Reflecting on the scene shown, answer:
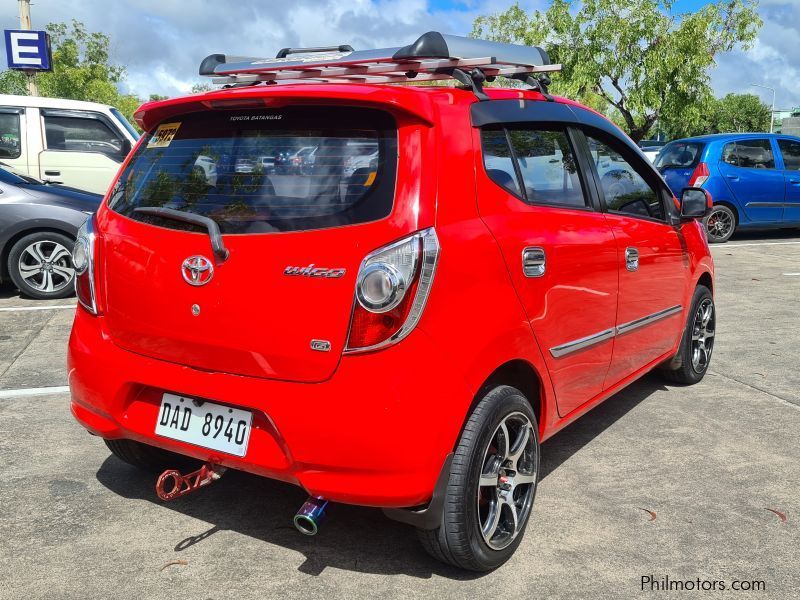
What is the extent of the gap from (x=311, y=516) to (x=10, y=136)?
9732 mm

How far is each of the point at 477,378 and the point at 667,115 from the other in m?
27.3

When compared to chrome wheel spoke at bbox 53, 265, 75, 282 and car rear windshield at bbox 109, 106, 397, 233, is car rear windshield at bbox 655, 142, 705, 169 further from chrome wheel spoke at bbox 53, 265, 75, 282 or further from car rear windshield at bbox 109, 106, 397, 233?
car rear windshield at bbox 109, 106, 397, 233

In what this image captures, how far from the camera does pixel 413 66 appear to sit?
307 cm

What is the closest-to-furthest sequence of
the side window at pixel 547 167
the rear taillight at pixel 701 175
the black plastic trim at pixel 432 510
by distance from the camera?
the black plastic trim at pixel 432 510 < the side window at pixel 547 167 < the rear taillight at pixel 701 175

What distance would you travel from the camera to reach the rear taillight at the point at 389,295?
2.45m

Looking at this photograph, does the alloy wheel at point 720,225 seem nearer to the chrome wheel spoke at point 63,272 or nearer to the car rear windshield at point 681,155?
the car rear windshield at point 681,155

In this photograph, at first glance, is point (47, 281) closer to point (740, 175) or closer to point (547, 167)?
point (547, 167)

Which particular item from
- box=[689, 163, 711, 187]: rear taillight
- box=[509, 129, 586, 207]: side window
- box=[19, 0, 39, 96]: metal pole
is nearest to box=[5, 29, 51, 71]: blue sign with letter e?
box=[19, 0, 39, 96]: metal pole

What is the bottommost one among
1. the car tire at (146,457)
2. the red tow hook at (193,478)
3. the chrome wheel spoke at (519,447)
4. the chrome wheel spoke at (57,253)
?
the car tire at (146,457)

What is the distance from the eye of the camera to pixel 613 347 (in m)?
3.75

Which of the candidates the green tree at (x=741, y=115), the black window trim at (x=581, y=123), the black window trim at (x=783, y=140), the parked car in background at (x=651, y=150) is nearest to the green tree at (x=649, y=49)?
the parked car in background at (x=651, y=150)

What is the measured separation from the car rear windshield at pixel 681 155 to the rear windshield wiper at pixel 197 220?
1069cm

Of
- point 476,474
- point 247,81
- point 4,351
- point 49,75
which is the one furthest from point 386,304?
point 49,75

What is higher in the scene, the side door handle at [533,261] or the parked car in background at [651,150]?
the parked car in background at [651,150]
